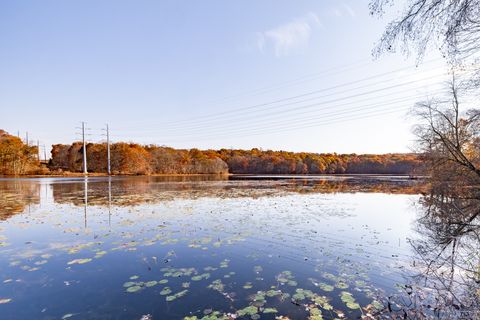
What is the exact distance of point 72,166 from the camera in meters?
74.8

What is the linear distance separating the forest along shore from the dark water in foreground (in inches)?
925

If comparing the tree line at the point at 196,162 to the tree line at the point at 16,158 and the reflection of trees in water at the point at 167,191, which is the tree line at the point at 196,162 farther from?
the reflection of trees in water at the point at 167,191

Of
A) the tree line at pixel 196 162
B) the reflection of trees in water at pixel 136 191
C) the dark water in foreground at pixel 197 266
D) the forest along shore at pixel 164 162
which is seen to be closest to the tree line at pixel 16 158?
→ the forest along shore at pixel 164 162

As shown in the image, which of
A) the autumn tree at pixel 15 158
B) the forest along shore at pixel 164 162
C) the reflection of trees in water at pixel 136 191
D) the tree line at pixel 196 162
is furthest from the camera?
the tree line at pixel 196 162

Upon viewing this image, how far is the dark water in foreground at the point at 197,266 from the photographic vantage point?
4.50 meters

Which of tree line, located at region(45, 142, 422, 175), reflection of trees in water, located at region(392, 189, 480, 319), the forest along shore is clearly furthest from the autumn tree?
reflection of trees in water, located at region(392, 189, 480, 319)

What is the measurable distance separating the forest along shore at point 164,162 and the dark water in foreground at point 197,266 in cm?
2349

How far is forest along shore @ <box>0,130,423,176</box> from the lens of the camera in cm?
5669

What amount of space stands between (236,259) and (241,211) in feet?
24.8

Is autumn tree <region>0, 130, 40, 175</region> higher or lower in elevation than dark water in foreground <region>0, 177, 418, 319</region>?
higher

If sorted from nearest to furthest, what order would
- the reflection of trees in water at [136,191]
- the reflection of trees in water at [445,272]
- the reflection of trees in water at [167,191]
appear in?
the reflection of trees in water at [445,272]
the reflection of trees in water at [136,191]
the reflection of trees in water at [167,191]

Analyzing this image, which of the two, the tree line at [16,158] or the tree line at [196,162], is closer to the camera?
the tree line at [16,158]

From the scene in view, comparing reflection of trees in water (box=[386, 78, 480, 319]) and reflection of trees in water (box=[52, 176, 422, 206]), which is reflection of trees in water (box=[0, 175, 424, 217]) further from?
reflection of trees in water (box=[386, 78, 480, 319])

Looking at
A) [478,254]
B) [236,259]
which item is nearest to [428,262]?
[478,254]
